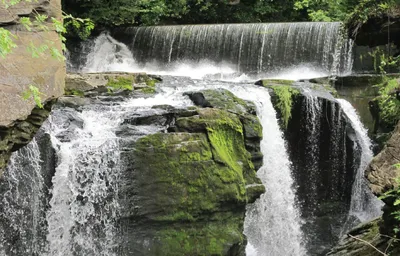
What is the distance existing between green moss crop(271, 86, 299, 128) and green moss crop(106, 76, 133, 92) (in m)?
3.08

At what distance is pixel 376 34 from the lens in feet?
25.8

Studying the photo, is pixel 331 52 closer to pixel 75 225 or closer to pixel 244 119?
pixel 244 119

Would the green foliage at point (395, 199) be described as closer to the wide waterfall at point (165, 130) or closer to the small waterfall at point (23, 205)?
the wide waterfall at point (165, 130)

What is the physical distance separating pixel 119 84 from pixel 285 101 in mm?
3501

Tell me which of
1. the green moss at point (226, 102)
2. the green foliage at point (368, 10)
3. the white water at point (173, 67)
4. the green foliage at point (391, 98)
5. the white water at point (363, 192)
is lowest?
the white water at point (363, 192)

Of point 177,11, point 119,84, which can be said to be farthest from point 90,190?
point 177,11

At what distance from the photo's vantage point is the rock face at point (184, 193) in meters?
8.00

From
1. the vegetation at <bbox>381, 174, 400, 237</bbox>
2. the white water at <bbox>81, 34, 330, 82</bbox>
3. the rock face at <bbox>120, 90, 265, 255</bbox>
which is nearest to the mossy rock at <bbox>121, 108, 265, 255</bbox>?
the rock face at <bbox>120, 90, 265, 255</bbox>

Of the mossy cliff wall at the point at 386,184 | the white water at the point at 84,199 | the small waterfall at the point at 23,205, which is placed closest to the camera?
the mossy cliff wall at the point at 386,184

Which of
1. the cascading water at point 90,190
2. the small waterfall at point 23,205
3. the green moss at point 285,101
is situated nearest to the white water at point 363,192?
the green moss at point 285,101

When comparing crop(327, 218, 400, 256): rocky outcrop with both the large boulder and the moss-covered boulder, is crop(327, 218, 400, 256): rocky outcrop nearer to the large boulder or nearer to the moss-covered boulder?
the large boulder

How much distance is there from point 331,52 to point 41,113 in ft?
39.1

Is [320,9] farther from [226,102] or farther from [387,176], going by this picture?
[387,176]

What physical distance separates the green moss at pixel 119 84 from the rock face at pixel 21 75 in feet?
18.8
